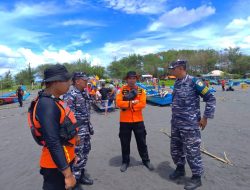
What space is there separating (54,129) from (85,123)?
2.11 metres

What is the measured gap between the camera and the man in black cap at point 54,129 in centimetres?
208

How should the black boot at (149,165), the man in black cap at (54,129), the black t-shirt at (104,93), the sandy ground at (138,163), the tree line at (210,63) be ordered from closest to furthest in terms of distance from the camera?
the man in black cap at (54,129) < the sandy ground at (138,163) < the black boot at (149,165) < the black t-shirt at (104,93) < the tree line at (210,63)

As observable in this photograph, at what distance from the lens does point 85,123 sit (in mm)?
4191

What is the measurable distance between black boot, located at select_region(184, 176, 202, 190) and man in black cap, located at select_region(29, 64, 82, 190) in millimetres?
2270

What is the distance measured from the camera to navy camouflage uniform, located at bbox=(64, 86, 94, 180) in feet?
13.5

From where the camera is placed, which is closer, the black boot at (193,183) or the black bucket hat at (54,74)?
the black bucket hat at (54,74)

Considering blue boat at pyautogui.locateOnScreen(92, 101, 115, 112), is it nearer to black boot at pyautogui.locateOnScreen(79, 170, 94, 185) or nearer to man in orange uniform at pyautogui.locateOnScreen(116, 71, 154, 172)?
man in orange uniform at pyautogui.locateOnScreen(116, 71, 154, 172)

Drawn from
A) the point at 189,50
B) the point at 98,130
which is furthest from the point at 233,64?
the point at 98,130

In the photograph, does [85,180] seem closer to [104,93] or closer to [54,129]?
[54,129]

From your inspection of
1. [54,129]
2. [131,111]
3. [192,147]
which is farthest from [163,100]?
[54,129]

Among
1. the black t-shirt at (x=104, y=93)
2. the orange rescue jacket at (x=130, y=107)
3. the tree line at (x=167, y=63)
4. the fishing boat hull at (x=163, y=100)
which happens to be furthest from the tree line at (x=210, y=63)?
the orange rescue jacket at (x=130, y=107)

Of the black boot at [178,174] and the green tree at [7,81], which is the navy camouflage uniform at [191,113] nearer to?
the black boot at [178,174]

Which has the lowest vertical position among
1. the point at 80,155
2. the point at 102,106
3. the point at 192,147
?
the point at 102,106

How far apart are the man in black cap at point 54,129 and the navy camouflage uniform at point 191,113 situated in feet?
7.10
